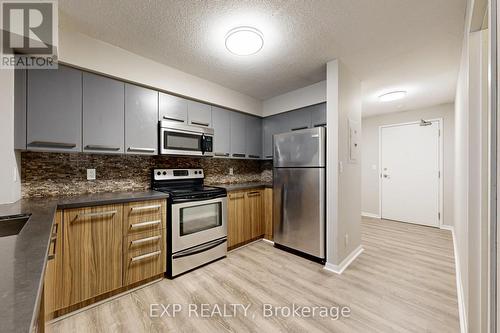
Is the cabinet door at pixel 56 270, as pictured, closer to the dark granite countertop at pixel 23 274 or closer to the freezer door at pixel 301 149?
the dark granite countertop at pixel 23 274

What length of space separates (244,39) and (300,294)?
7.74ft

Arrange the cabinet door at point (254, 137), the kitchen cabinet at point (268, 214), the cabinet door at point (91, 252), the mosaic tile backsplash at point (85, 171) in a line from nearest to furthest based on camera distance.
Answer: the cabinet door at point (91, 252), the mosaic tile backsplash at point (85, 171), the kitchen cabinet at point (268, 214), the cabinet door at point (254, 137)

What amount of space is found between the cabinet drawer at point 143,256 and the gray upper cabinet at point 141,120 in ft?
2.93

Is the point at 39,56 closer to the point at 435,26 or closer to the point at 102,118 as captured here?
the point at 102,118

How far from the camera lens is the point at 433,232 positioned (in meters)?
3.74

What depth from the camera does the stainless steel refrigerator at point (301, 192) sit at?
2.52m

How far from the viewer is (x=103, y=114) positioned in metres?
2.04

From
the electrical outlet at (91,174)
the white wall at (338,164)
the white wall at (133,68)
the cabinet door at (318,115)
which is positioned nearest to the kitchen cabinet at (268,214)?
the white wall at (338,164)

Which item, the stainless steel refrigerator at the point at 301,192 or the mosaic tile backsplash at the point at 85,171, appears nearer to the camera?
the mosaic tile backsplash at the point at 85,171

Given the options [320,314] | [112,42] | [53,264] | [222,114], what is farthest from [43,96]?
[320,314]

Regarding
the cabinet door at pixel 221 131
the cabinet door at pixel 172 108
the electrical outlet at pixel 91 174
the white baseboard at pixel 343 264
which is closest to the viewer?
the electrical outlet at pixel 91 174

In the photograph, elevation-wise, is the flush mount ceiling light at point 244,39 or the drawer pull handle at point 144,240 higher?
the flush mount ceiling light at point 244,39

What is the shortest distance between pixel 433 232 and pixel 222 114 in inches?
167

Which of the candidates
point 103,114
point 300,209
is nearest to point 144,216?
point 103,114
